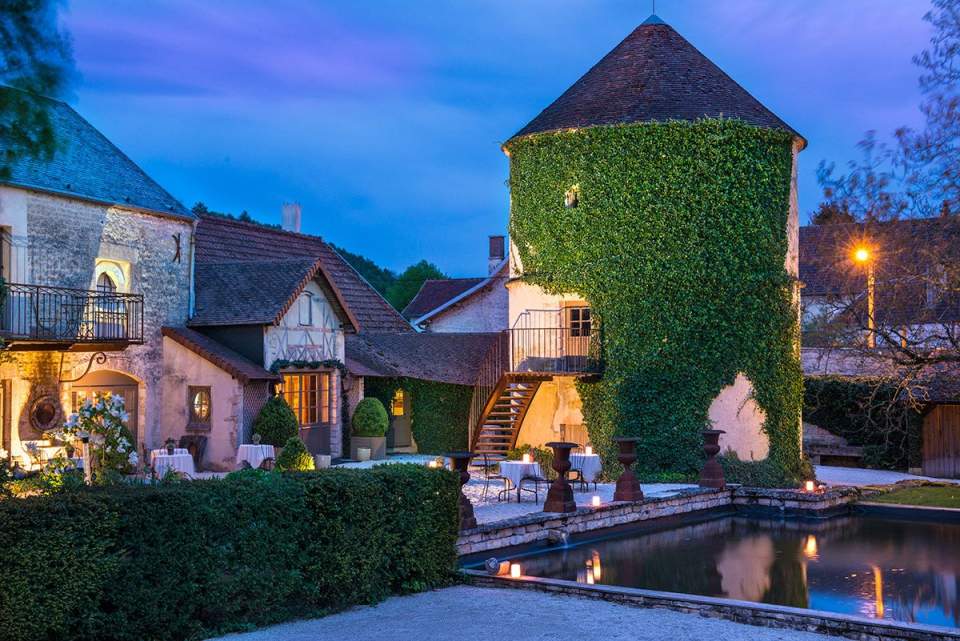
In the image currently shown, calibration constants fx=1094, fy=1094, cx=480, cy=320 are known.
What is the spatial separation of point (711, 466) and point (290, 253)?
15.5m

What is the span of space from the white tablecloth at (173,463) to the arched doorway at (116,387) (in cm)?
323

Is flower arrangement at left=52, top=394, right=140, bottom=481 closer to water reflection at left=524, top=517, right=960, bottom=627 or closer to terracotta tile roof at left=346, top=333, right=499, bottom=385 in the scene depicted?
water reflection at left=524, top=517, right=960, bottom=627

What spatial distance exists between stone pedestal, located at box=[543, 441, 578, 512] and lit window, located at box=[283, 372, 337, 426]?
993 cm

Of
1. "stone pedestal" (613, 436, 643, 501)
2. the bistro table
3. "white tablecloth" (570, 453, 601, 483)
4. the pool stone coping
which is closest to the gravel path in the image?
the pool stone coping

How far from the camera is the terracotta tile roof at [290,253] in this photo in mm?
28266

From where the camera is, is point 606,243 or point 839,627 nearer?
point 839,627

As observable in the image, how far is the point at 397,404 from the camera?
98.4ft

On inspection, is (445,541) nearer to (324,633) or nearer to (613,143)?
(324,633)

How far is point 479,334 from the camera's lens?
104 feet

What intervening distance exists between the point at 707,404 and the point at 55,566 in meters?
16.9

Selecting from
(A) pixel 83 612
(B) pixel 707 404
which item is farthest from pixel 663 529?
(A) pixel 83 612

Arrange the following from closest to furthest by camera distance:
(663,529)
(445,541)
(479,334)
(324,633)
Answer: (324,633), (445,541), (663,529), (479,334)

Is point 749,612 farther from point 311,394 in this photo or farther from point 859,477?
point 311,394

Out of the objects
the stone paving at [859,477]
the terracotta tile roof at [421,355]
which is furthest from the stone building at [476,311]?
the stone paving at [859,477]
